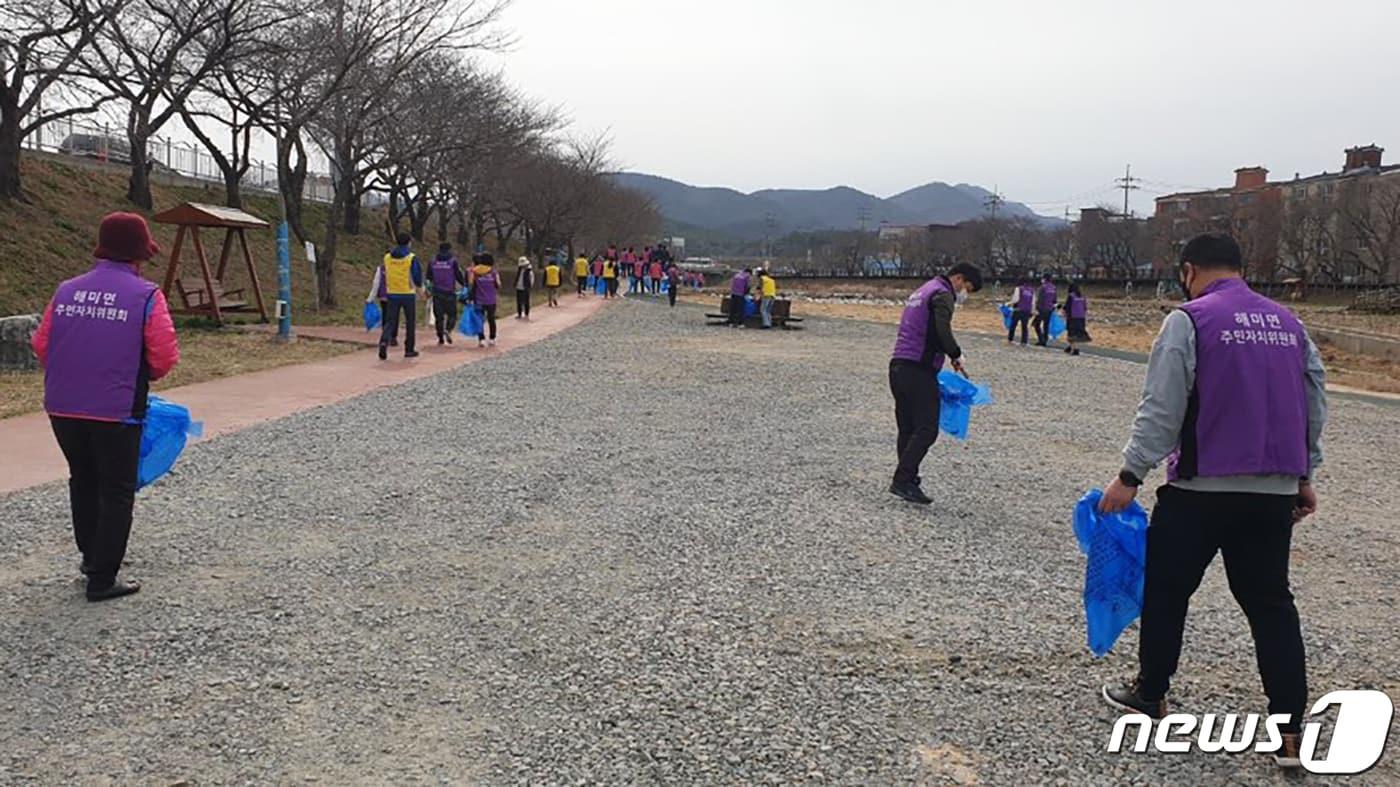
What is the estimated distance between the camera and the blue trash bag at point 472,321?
16.0 m

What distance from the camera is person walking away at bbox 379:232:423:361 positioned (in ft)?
41.0

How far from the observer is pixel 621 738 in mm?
3143

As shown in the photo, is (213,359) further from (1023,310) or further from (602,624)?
(1023,310)

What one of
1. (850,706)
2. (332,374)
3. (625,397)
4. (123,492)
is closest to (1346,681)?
(850,706)

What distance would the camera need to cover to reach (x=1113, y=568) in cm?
349

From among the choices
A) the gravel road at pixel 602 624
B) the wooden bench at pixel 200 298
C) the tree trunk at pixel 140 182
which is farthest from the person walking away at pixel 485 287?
the tree trunk at pixel 140 182

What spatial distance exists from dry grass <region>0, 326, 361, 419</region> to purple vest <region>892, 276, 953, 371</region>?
7150 millimetres

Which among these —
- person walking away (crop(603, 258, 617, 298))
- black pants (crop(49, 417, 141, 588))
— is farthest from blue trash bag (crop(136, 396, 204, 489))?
person walking away (crop(603, 258, 617, 298))

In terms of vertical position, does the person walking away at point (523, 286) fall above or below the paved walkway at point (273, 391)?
above

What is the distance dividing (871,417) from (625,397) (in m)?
2.66

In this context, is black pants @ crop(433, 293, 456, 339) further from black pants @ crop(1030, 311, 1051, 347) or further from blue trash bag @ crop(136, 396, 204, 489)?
black pants @ crop(1030, 311, 1051, 347)

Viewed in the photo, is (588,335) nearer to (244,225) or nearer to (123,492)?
(244,225)

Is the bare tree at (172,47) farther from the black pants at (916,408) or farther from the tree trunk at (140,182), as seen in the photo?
the black pants at (916,408)

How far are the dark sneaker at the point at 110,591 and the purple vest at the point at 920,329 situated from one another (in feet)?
14.2
